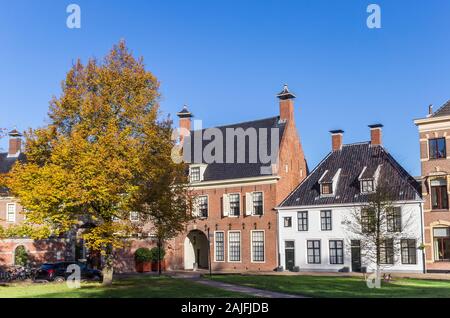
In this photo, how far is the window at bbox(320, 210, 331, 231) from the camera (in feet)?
135

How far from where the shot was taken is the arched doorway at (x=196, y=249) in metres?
48.8

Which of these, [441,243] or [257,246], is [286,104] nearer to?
[257,246]

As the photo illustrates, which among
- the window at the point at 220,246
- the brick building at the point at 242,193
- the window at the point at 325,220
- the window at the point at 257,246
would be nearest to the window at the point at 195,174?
the brick building at the point at 242,193

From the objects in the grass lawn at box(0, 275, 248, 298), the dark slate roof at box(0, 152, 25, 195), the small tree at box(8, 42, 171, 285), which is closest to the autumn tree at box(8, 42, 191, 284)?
the small tree at box(8, 42, 171, 285)

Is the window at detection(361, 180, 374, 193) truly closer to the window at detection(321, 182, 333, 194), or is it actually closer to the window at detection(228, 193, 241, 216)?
the window at detection(321, 182, 333, 194)

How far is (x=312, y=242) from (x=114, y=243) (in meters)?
20.8

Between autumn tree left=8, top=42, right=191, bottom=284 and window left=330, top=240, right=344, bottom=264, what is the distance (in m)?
17.8

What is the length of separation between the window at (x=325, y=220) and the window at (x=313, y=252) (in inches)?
49.9

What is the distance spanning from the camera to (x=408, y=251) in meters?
37.3

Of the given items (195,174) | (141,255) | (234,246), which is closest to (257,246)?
(234,246)

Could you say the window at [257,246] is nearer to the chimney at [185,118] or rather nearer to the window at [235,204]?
the window at [235,204]

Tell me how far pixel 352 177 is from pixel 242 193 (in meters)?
8.94
